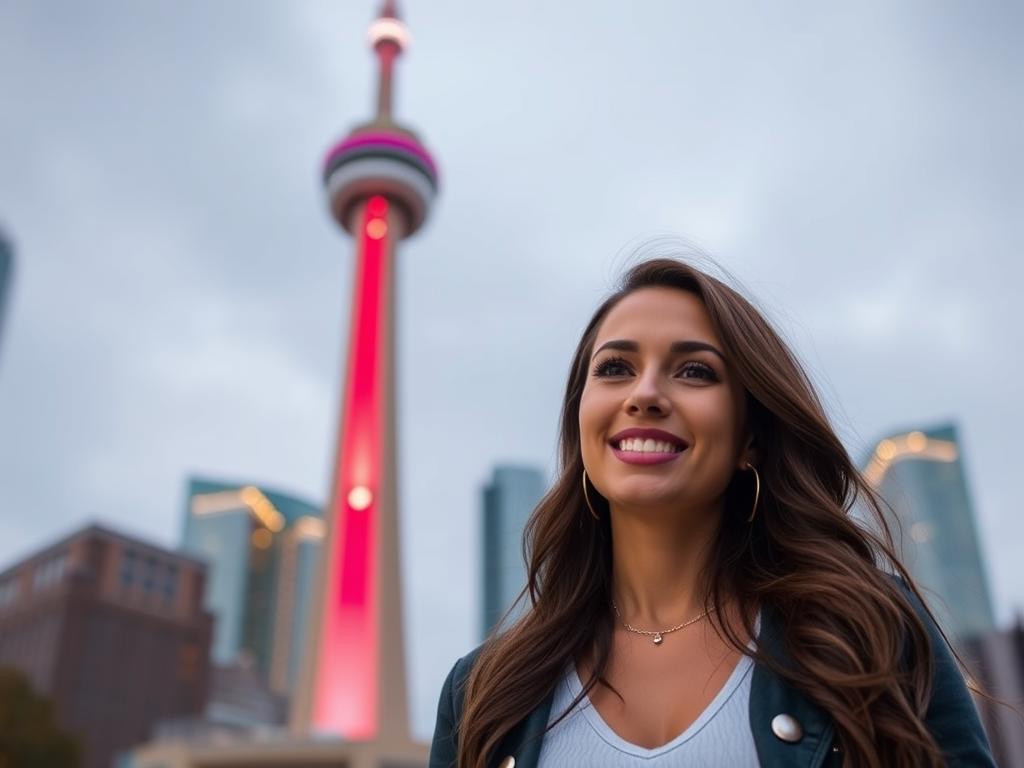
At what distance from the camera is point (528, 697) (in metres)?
2.03

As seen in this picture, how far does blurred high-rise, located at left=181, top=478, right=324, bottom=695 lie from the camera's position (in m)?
92.9

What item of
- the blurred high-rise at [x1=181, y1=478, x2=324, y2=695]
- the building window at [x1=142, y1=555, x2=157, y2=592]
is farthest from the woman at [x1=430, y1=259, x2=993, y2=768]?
the blurred high-rise at [x1=181, y1=478, x2=324, y2=695]

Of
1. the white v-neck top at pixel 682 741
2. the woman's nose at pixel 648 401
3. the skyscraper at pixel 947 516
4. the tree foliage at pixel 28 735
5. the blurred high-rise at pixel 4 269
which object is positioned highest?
the blurred high-rise at pixel 4 269

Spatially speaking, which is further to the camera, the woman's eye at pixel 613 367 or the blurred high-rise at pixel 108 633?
the blurred high-rise at pixel 108 633

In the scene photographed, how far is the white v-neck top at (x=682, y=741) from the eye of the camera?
1717mm

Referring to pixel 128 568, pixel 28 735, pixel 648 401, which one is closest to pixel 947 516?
pixel 128 568

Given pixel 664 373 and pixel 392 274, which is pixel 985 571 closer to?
pixel 392 274

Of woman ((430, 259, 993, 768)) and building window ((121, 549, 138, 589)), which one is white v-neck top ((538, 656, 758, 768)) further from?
building window ((121, 549, 138, 589))

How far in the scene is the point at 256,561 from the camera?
95312 millimetres

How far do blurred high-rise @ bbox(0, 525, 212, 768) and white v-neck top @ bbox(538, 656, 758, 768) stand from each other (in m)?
51.8

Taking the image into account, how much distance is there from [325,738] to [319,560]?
3873mm

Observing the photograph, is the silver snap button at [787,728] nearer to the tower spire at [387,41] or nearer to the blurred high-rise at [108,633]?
the tower spire at [387,41]

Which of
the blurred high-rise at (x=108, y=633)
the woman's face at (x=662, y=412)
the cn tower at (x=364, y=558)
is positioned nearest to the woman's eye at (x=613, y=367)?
the woman's face at (x=662, y=412)

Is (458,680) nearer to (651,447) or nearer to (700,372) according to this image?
(651,447)
